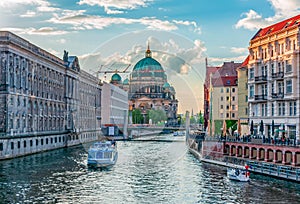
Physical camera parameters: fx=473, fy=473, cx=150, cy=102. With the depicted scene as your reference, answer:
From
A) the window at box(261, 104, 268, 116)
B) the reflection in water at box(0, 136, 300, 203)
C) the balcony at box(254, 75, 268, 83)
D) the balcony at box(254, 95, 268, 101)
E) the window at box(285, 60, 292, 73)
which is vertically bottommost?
the reflection in water at box(0, 136, 300, 203)

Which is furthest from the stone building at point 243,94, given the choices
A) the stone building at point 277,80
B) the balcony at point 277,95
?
the balcony at point 277,95

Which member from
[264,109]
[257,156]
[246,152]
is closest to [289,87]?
[264,109]

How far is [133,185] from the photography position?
224 ft

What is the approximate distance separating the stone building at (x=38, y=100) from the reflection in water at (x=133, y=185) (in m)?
13.9

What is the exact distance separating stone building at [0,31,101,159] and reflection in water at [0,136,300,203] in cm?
1388

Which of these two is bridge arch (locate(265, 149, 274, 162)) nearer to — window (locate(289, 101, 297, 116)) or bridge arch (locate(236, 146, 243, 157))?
window (locate(289, 101, 297, 116))

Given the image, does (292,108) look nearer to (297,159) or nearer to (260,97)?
(260,97)

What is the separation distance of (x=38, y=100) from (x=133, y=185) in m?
62.2

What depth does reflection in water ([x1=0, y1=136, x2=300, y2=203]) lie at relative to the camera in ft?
191

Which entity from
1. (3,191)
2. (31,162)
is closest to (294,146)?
(3,191)

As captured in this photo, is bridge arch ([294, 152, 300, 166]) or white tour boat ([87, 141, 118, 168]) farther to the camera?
white tour boat ([87, 141, 118, 168])

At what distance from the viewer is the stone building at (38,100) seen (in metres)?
103

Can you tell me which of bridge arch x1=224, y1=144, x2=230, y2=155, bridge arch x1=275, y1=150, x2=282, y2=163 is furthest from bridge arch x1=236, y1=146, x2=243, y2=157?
bridge arch x1=275, y1=150, x2=282, y2=163

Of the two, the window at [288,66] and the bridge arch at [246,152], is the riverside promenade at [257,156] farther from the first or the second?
the window at [288,66]
